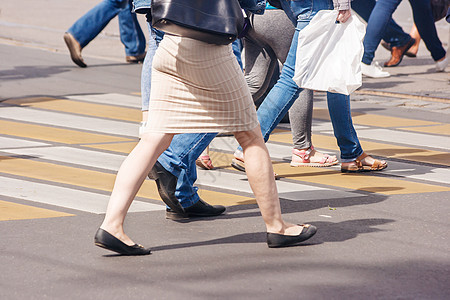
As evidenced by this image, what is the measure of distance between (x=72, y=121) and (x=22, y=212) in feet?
10.7

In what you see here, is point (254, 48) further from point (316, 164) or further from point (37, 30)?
point (37, 30)

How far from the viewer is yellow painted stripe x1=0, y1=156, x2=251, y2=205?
551cm

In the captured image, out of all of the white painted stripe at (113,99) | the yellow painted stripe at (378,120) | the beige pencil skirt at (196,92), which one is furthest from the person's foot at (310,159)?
the white painted stripe at (113,99)

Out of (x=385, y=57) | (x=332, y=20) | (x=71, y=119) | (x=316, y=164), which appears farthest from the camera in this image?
(x=385, y=57)

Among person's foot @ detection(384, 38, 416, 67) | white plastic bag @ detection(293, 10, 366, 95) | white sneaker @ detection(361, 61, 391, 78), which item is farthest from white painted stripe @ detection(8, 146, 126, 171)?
person's foot @ detection(384, 38, 416, 67)

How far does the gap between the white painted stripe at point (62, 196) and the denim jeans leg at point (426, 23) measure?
7438 mm

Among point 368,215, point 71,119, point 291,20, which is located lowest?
point 71,119

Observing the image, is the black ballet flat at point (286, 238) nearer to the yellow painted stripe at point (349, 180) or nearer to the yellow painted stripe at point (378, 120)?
the yellow painted stripe at point (349, 180)

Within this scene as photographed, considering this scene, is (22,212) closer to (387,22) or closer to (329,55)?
(329,55)

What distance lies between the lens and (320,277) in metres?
3.94

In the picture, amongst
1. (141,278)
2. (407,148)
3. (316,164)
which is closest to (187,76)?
(141,278)

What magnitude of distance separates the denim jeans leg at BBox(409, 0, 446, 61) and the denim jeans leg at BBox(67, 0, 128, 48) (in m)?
3.73

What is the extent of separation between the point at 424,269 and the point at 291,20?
2495 mm

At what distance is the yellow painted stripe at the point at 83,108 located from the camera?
8.61 meters
